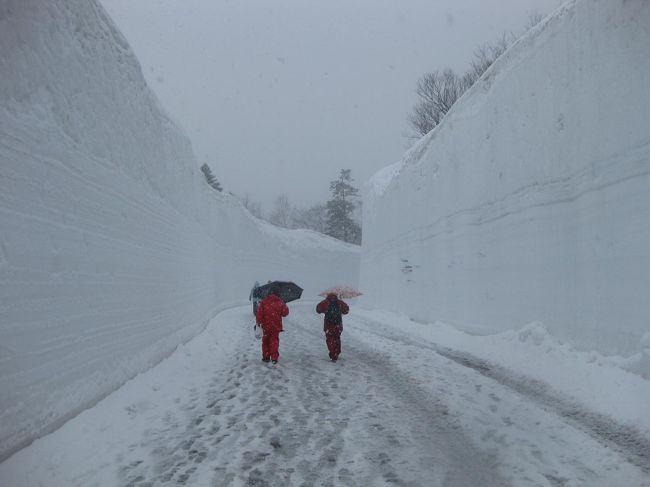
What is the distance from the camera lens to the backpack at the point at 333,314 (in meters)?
10.9

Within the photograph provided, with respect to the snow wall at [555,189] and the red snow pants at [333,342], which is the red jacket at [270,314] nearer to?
the red snow pants at [333,342]

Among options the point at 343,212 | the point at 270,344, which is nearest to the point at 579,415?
the point at 270,344

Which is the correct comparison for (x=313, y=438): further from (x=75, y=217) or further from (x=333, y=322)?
(x=333, y=322)

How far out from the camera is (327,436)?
224 inches

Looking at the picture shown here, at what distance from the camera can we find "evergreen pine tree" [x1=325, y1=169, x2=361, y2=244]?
73.1 m

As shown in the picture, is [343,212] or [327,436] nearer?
[327,436]

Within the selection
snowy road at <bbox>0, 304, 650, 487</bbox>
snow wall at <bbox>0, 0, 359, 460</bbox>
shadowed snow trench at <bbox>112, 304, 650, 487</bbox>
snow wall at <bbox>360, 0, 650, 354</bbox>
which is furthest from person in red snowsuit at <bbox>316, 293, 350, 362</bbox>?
snow wall at <bbox>360, 0, 650, 354</bbox>

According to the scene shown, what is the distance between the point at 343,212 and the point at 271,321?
64.0 metres

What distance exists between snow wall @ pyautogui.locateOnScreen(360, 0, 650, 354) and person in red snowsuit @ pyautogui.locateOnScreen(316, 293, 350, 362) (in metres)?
4.10

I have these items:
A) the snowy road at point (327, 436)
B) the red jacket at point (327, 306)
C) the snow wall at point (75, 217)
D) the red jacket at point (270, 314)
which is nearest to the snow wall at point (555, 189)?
the snowy road at point (327, 436)

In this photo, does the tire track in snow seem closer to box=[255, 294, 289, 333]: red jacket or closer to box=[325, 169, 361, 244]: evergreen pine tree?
box=[255, 294, 289, 333]: red jacket

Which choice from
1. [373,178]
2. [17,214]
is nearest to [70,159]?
[17,214]

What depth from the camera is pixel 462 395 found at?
7555 mm

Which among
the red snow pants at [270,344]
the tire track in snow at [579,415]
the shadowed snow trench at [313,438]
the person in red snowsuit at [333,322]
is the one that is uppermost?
the person in red snowsuit at [333,322]
